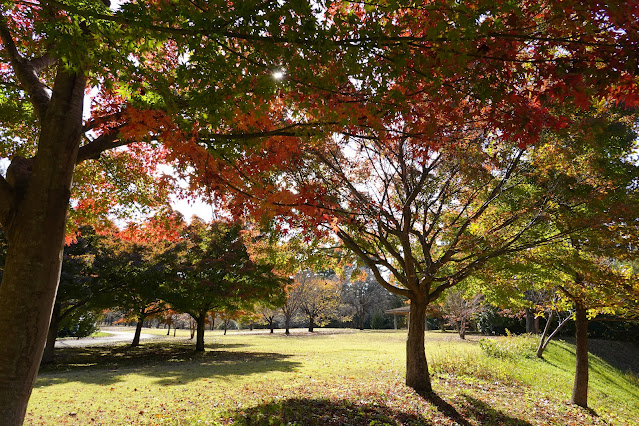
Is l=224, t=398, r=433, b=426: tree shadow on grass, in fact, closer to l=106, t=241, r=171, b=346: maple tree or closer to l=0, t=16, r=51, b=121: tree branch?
l=0, t=16, r=51, b=121: tree branch

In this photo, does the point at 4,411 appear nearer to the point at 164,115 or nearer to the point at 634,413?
the point at 164,115

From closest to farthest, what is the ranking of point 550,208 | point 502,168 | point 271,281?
point 550,208, point 502,168, point 271,281

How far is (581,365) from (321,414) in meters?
8.24

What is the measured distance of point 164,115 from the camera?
3.92m

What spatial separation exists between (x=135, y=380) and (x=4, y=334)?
7975 mm

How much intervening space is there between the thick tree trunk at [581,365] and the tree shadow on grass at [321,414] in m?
6.26

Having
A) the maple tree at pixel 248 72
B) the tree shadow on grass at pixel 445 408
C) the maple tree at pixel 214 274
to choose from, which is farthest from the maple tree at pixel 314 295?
the maple tree at pixel 248 72

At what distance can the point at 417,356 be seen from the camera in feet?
29.9

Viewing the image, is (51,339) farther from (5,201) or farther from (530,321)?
(530,321)

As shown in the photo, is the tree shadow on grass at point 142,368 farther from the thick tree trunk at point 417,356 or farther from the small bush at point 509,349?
the small bush at point 509,349

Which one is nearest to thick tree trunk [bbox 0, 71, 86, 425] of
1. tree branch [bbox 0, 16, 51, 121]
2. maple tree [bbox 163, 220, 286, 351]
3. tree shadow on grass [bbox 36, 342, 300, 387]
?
tree branch [bbox 0, 16, 51, 121]

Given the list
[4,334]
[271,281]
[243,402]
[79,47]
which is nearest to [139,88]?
[79,47]

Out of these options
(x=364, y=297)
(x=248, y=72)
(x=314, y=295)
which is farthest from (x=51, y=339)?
(x=364, y=297)

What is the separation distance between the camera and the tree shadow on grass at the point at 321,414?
19.7ft
